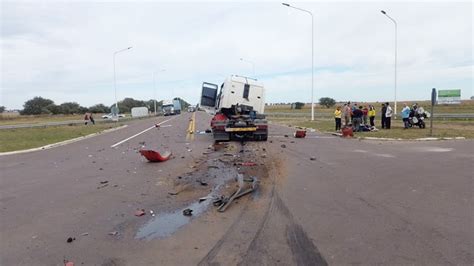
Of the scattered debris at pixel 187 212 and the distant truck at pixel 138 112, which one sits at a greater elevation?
the distant truck at pixel 138 112

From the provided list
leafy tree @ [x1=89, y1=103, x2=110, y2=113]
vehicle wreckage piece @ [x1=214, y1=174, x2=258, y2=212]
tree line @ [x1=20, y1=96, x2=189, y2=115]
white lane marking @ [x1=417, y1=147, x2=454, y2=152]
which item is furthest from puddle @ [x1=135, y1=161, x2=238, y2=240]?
leafy tree @ [x1=89, y1=103, x2=110, y2=113]

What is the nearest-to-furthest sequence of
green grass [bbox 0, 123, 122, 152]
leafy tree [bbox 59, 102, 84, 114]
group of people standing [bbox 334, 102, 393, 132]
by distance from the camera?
green grass [bbox 0, 123, 122, 152], group of people standing [bbox 334, 102, 393, 132], leafy tree [bbox 59, 102, 84, 114]

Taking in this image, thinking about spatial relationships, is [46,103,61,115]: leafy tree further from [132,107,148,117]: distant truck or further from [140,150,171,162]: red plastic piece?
[140,150,171,162]: red plastic piece

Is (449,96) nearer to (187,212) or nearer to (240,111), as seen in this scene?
(240,111)

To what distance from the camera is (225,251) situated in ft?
15.3

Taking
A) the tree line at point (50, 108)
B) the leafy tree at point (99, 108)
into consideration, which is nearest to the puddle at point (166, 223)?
the tree line at point (50, 108)

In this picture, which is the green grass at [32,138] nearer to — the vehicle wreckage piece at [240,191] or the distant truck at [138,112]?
the vehicle wreckage piece at [240,191]

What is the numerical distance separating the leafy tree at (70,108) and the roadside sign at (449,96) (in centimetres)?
9853

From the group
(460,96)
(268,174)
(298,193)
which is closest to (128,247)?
(298,193)

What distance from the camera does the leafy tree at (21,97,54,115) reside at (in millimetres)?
112188

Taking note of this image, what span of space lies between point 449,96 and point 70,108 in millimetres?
102783

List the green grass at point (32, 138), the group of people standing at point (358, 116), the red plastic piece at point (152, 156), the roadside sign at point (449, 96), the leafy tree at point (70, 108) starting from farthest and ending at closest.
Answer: the leafy tree at point (70, 108) < the roadside sign at point (449, 96) < the group of people standing at point (358, 116) < the green grass at point (32, 138) < the red plastic piece at point (152, 156)

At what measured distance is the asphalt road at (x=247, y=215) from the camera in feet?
15.1

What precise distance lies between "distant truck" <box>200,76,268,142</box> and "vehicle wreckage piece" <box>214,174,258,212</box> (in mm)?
9612
